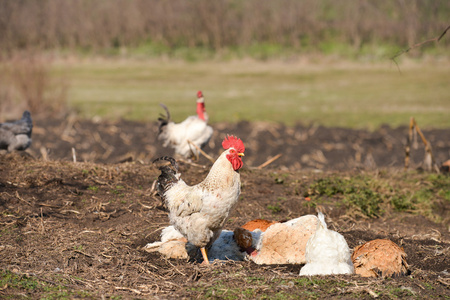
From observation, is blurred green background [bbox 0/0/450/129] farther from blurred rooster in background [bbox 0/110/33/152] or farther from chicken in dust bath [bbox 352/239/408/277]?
chicken in dust bath [bbox 352/239/408/277]

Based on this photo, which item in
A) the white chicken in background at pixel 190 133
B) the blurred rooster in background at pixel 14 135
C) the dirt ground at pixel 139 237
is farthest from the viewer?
the white chicken in background at pixel 190 133

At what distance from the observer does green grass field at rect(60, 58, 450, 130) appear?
15945 millimetres

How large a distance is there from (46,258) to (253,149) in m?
6.92

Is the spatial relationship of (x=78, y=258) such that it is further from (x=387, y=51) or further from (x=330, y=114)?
(x=387, y=51)

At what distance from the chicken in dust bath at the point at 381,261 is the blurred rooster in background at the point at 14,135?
551 cm

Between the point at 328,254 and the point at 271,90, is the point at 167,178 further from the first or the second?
the point at 271,90

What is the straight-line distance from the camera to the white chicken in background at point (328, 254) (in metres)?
4.65

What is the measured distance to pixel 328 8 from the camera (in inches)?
1230

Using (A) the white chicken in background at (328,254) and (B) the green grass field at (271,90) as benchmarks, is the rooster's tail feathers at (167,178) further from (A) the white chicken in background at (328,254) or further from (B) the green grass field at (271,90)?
(B) the green grass field at (271,90)

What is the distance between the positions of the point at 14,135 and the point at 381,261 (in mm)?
5843

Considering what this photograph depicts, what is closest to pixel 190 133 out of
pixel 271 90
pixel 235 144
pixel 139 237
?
pixel 139 237

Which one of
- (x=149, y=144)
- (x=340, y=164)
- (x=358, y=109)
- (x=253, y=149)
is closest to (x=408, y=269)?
(x=340, y=164)

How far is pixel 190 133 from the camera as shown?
8.98m

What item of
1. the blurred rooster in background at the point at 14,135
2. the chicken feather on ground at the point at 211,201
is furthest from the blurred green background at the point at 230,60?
the chicken feather on ground at the point at 211,201
